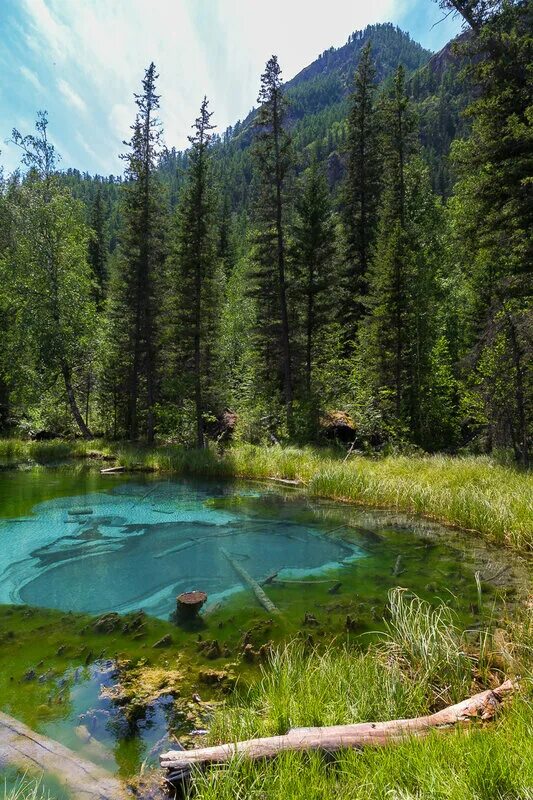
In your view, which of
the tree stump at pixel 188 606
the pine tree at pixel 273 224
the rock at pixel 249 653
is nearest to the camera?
the rock at pixel 249 653

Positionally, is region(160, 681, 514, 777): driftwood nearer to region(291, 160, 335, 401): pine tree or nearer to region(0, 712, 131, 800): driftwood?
region(0, 712, 131, 800): driftwood

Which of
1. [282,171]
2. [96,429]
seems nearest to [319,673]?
[282,171]

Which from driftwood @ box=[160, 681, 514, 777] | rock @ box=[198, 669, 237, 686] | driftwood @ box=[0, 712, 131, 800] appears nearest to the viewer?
driftwood @ box=[160, 681, 514, 777]

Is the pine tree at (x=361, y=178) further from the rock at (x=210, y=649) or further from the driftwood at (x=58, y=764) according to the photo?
the driftwood at (x=58, y=764)

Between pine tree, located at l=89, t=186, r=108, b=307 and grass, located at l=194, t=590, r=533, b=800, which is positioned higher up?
pine tree, located at l=89, t=186, r=108, b=307

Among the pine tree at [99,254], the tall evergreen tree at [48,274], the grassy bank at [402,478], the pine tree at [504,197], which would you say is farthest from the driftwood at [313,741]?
the pine tree at [99,254]

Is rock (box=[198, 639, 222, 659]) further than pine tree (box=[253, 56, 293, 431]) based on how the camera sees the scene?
No

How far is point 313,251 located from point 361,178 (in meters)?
9.71

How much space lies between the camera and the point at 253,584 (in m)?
7.44

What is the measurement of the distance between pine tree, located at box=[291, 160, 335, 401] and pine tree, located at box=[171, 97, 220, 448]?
3.87m

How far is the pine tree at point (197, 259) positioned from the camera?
2175 centimetres

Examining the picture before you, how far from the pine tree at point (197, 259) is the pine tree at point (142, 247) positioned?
6.75 feet

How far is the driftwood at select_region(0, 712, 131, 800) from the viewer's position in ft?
11.2

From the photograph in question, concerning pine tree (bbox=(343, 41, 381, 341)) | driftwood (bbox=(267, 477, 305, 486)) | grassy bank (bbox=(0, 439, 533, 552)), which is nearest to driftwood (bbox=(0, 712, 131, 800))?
grassy bank (bbox=(0, 439, 533, 552))
